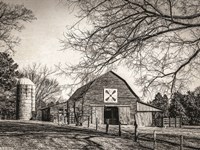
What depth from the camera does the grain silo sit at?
43.8 metres

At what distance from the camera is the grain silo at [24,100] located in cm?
4384

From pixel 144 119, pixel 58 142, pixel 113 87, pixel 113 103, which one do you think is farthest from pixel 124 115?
pixel 58 142

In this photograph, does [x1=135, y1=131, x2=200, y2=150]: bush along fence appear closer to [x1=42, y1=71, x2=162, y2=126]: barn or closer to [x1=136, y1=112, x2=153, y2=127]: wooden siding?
[x1=42, y1=71, x2=162, y2=126]: barn

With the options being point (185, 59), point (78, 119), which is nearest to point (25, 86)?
point (78, 119)

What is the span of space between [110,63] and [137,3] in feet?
8.32

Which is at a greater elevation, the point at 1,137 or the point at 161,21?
the point at 161,21

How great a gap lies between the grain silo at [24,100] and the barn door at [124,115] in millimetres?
13024

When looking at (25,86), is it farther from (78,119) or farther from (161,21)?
(161,21)

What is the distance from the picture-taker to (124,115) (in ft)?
129

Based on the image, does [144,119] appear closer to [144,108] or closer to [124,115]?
[144,108]

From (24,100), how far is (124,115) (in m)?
14.3

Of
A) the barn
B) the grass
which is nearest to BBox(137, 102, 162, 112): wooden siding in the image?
the barn

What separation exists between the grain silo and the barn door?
42.7 ft

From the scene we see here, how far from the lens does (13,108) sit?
181 ft
